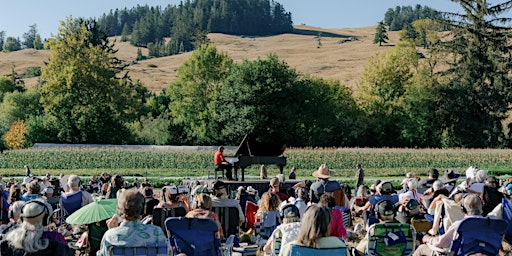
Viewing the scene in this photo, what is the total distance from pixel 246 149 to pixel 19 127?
4940 centimetres

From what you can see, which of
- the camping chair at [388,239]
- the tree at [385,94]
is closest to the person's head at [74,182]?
the camping chair at [388,239]

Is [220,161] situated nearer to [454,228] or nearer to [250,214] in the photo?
[250,214]

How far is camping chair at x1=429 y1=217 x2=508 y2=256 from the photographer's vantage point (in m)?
7.29

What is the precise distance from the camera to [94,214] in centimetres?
797

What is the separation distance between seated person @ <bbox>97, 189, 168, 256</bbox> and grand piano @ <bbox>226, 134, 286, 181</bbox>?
58.2 ft

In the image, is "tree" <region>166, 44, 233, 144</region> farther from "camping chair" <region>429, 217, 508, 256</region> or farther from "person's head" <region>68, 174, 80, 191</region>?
"camping chair" <region>429, 217, 508, 256</region>

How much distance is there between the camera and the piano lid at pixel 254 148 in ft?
82.8

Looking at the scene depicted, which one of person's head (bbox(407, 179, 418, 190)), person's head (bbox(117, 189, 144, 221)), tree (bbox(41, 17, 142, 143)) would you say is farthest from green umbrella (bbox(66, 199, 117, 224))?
tree (bbox(41, 17, 142, 143))

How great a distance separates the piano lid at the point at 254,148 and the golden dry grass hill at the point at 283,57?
279ft

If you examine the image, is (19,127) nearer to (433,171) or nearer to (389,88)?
(389,88)

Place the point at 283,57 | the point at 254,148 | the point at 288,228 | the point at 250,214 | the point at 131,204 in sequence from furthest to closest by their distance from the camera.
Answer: the point at 283,57, the point at 254,148, the point at 250,214, the point at 288,228, the point at 131,204

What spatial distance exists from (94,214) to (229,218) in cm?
230

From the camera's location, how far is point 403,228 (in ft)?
23.9

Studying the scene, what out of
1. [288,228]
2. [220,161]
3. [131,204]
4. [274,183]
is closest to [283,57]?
[220,161]
